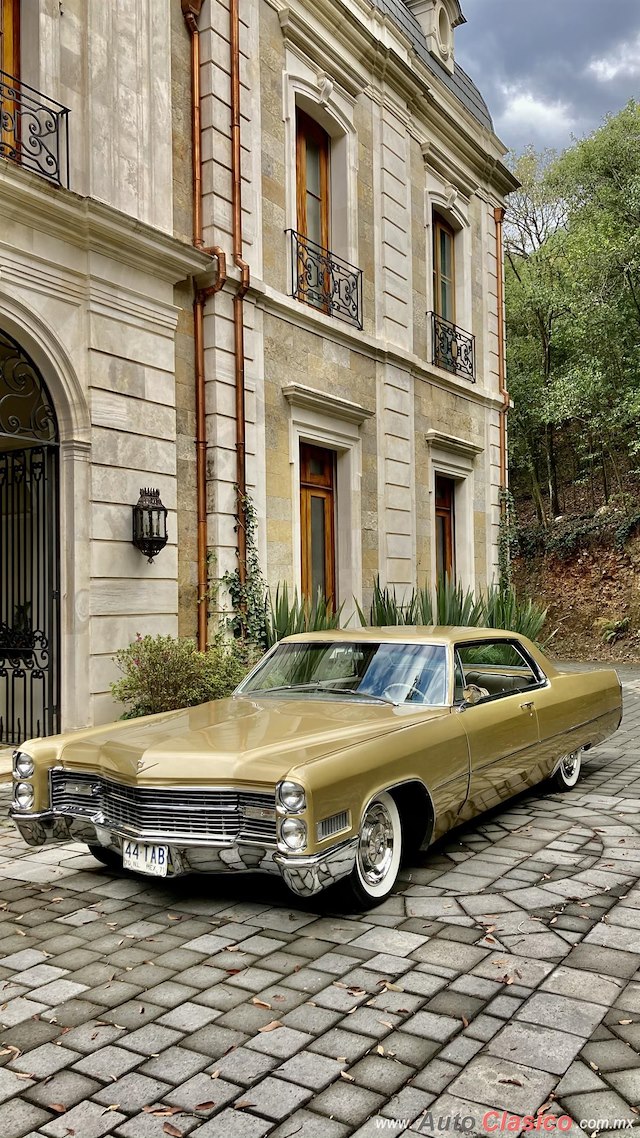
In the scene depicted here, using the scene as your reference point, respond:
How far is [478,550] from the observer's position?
676 inches

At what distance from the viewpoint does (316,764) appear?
3.88 meters

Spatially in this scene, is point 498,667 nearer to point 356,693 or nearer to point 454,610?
point 356,693

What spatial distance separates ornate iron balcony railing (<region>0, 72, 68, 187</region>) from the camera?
8148 mm

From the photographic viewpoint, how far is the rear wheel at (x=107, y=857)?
4.91 metres

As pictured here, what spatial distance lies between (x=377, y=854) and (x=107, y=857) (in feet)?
5.19

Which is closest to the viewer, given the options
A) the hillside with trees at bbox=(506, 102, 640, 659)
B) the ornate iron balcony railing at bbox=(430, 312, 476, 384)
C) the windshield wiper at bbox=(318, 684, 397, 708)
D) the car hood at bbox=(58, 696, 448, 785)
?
the car hood at bbox=(58, 696, 448, 785)

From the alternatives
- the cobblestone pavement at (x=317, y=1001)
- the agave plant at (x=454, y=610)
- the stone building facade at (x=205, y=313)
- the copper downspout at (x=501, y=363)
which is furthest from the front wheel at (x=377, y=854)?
the copper downspout at (x=501, y=363)

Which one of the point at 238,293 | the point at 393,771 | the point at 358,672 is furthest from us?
the point at 238,293

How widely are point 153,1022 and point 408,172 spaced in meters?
14.2

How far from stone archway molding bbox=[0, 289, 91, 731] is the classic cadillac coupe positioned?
9.94 feet

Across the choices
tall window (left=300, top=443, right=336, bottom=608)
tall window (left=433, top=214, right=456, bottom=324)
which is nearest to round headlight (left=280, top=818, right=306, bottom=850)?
tall window (left=300, top=443, right=336, bottom=608)

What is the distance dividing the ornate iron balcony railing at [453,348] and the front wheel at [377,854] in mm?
12149
